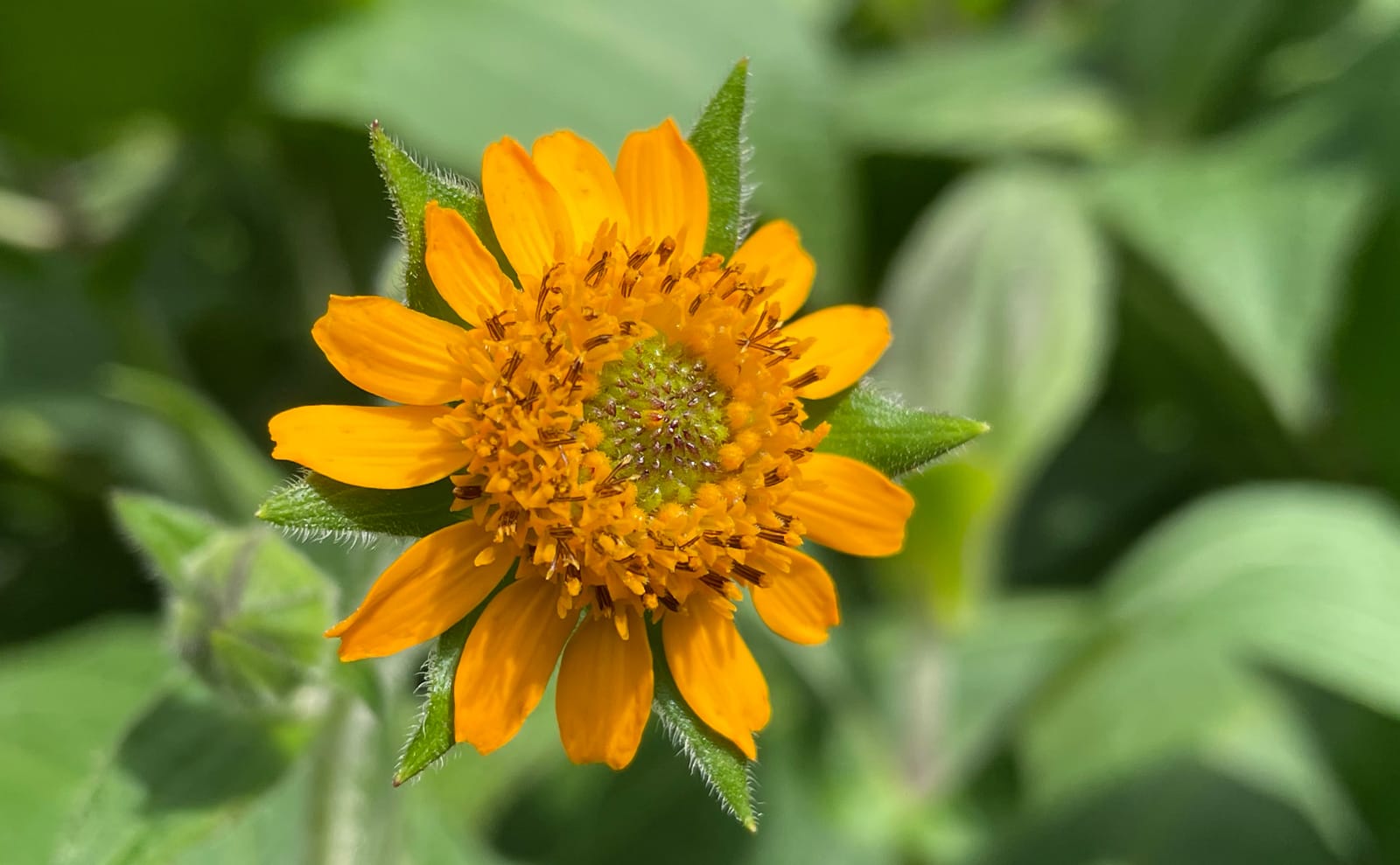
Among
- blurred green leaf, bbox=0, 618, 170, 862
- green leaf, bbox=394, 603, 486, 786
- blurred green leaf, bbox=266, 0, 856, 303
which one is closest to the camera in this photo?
green leaf, bbox=394, 603, 486, 786

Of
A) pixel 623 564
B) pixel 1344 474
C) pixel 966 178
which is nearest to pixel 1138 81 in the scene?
pixel 966 178

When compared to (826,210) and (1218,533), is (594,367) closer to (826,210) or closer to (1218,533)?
(826,210)

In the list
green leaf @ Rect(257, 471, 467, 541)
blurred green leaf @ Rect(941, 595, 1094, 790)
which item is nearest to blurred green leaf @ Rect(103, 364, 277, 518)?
green leaf @ Rect(257, 471, 467, 541)

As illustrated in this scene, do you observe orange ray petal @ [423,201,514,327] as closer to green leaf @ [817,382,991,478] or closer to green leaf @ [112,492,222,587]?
green leaf @ [817,382,991,478]

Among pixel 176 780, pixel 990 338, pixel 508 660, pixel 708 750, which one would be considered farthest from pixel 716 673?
pixel 990 338

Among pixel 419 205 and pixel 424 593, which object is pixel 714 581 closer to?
pixel 424 593

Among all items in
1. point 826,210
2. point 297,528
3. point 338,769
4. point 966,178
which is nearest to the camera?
point 297,528

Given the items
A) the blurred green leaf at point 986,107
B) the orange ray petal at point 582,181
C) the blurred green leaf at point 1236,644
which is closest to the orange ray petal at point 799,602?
the orange ray petal at point 582,181
